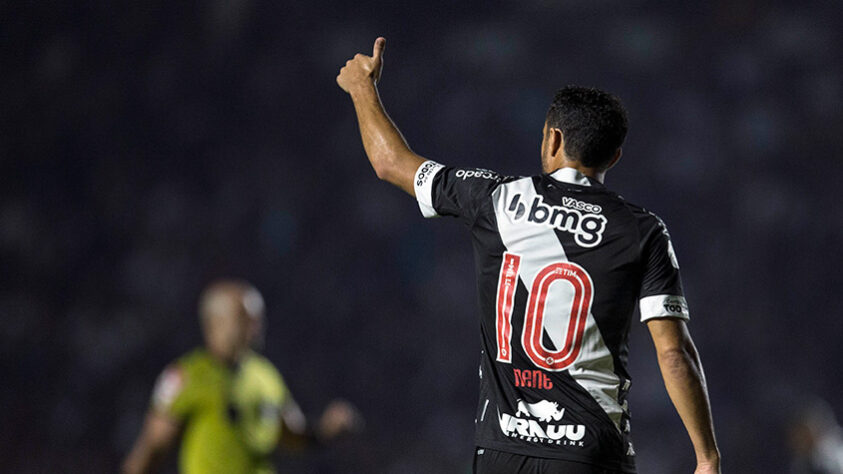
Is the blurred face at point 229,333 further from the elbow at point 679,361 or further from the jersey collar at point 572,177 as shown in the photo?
the elbow at point 679,361

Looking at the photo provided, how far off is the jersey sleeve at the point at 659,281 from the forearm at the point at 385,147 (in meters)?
0.62

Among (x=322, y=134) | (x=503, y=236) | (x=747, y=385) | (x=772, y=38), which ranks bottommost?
(x=747, y=385)

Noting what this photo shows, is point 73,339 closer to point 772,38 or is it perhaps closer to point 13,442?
point 13,442

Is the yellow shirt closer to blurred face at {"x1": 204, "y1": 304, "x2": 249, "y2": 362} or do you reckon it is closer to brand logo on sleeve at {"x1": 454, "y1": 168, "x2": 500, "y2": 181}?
blurred face at {"x1": 204, "y1": 304, "x2": 249, "y2": 362}

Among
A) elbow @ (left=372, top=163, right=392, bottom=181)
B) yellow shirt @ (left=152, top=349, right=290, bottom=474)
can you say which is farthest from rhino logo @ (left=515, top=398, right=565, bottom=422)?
yellow shirt @ (left=152, top=349, right=290, bottom=474)

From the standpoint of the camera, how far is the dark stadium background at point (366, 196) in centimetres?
794

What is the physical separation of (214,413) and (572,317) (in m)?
1.74

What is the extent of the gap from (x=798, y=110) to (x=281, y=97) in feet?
18.3

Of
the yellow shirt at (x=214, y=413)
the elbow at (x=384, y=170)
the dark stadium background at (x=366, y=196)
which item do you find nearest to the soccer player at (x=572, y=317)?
the elbow at (x=384, y=170)

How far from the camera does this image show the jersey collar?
224 cm

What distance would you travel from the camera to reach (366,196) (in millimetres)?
8812

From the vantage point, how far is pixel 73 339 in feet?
25.7

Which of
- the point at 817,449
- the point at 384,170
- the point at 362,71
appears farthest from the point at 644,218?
the point at 817,449

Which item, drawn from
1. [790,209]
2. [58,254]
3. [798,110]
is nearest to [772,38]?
[798,110]
